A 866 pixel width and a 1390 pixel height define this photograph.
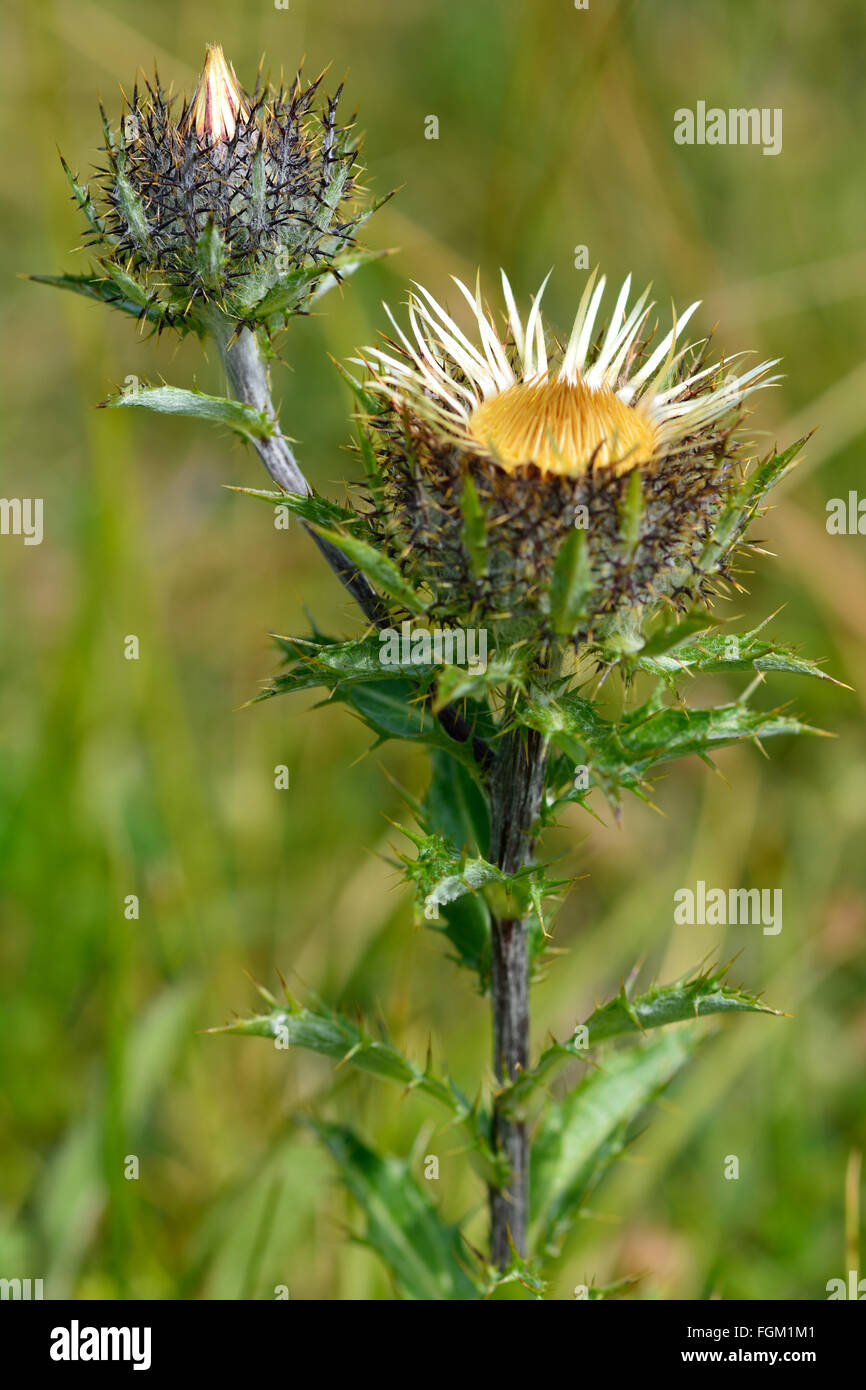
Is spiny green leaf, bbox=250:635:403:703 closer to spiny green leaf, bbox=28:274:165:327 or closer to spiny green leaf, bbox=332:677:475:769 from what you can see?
spiny green leaf, bbox=332:677:475:769

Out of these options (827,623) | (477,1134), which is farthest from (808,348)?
(477,1134)

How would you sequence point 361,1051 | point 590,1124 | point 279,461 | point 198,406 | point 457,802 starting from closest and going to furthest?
point 198,406 → point 279,461 → point 361,1051 → point 457,802 → point 590,1124

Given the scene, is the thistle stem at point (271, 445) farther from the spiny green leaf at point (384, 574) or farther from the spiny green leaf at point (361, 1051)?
the spiny green leaf at point (361, 1051)

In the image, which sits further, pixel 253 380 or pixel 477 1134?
pixel 477 1134

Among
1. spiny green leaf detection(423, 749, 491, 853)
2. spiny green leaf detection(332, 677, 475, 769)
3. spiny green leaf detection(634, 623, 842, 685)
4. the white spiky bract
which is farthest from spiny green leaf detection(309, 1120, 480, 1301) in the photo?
the white spiky bract

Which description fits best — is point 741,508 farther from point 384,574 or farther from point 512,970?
point 512,970

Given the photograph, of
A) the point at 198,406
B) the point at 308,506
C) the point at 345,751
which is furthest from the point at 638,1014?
the point at 345,751
